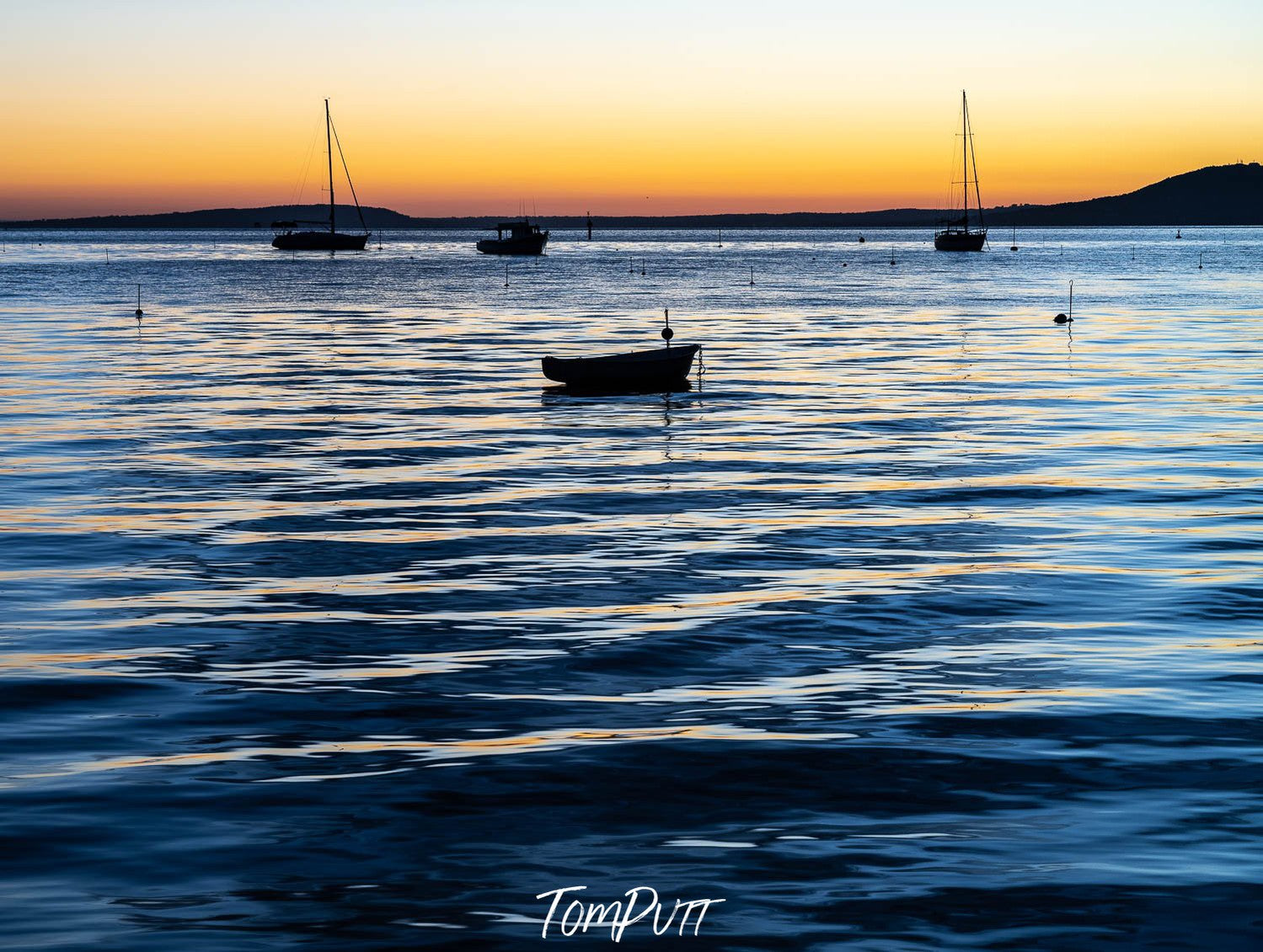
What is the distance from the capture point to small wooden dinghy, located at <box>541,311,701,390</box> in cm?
4984

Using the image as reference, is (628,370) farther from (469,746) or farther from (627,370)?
(469,746)

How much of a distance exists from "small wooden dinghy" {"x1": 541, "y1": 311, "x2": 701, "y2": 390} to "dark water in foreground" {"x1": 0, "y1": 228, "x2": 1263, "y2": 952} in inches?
217

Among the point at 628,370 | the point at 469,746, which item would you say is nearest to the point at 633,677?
the point at 469,746

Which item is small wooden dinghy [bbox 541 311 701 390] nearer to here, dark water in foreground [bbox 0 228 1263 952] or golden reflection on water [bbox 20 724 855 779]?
dark water in foreground [bbox 0 228 1263 952]

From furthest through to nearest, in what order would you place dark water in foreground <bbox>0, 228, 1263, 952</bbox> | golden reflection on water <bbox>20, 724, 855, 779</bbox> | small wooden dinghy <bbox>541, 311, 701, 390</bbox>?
small wooden dinghy <bbox>541, 311, 701, 390</bbox>, golden reflection on water <bbox>20, 724, 855, 779</bbox>, dark water in foreground <bbox>0, 228, 1263, 952</bbox>

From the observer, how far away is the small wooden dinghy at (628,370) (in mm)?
49844

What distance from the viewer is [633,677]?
16969 mm

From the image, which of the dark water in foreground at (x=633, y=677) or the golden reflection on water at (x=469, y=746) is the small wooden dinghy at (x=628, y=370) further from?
the golden reflection on water at (x=469, y=746)

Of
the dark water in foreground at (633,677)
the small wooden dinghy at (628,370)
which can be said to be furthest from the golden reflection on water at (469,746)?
the small wooden dinghy at (628,370)

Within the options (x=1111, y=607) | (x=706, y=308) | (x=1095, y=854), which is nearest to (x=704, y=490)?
(x=1111, y=607)

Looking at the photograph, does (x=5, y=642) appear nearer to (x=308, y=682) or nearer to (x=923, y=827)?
(x=308, y=682)

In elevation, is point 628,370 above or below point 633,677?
above

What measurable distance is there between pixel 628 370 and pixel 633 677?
3428cm

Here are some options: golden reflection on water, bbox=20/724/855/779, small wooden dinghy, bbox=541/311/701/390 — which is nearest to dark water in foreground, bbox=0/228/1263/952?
golden reflection on water, bbox=20/724/855/779
